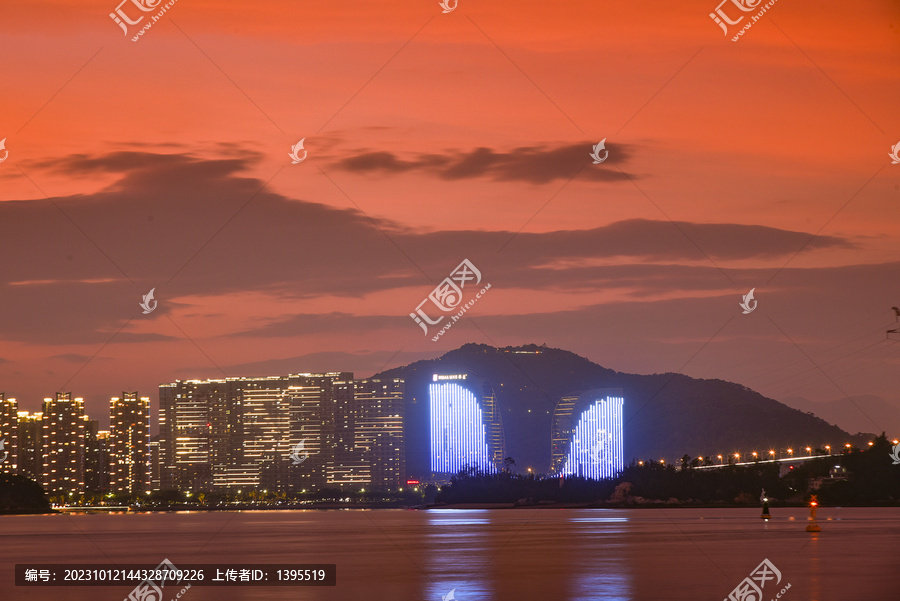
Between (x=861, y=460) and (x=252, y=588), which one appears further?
(x=861, y=460)

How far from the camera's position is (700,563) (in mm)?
38344

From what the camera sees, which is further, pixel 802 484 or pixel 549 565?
pixel 802 484

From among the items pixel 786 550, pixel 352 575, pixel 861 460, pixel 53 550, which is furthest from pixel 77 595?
pixel 861 460

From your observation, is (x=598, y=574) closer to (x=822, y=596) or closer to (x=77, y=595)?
(x=822, y=596)

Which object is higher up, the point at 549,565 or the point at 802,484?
the point at 802,484

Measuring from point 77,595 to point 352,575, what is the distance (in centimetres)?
839

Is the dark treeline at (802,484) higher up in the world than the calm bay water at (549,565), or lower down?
higher up

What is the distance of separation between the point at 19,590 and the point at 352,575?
31.2ft

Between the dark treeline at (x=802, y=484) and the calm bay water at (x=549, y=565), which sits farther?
the dark treeline at (x=802, y=484)

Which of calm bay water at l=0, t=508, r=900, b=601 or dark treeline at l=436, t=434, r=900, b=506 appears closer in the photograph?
calm bay water at l=0, t=508, r=900, b=601

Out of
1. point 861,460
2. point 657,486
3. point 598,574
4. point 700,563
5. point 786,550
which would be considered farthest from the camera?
point 657,486

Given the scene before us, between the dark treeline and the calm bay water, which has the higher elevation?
the dark treeline

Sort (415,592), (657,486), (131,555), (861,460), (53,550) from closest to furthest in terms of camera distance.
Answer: (415,592)
(131,555)
(53,550)
(861,460)
(657,486)

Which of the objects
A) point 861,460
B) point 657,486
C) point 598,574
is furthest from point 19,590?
point 657,486
